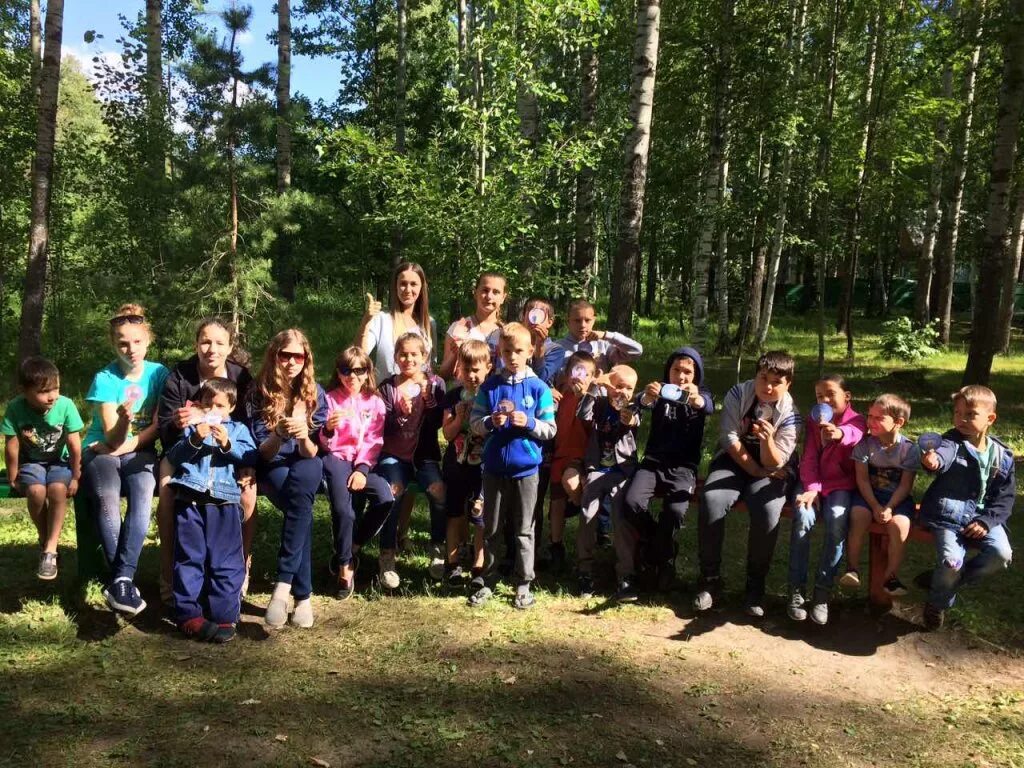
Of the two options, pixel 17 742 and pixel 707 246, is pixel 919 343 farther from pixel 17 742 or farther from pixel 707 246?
pixel 17 742

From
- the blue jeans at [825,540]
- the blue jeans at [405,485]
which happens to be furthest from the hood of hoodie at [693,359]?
the blue jeans at [405,485]

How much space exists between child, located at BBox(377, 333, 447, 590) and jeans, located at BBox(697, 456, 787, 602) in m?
1.61

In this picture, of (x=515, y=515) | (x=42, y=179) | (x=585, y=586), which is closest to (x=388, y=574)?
(x=515, y=515)

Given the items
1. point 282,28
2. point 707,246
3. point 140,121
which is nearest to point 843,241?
point 707,246

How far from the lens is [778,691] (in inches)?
133

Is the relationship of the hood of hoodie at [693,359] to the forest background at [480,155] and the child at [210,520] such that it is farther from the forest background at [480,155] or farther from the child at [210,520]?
the forest background at [480,155]

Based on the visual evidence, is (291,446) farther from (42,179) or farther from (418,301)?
(42,179)

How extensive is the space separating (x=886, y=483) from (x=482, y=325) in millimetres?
2775

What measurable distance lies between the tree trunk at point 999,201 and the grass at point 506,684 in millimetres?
5136

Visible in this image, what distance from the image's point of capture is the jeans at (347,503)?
13.6ft

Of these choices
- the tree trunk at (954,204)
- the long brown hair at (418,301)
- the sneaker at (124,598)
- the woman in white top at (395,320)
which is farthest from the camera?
the tree trunk at (954,204)

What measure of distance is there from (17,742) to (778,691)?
3.25 m

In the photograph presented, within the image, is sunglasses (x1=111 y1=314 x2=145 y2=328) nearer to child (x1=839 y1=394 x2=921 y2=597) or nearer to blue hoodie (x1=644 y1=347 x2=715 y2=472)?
blue hoodie (x1=644 y1=347 x2=715 y2=472)

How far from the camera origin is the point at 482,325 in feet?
16.8
